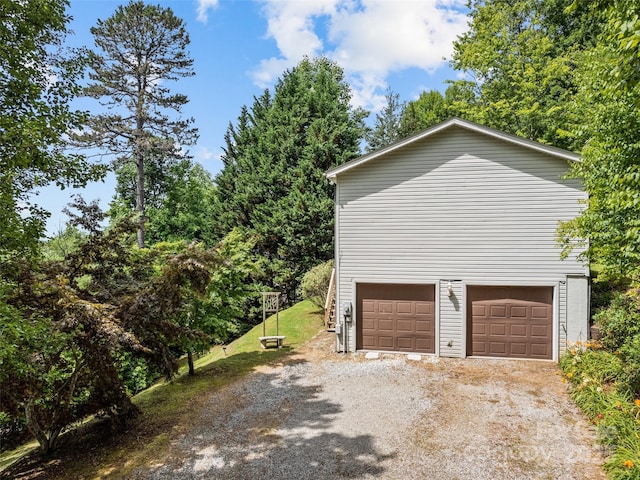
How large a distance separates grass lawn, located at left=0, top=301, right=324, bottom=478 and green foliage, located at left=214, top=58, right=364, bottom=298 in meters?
8.98

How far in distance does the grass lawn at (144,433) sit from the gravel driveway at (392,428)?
1.50 feet

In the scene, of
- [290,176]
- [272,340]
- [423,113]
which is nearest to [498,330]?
[272,340]

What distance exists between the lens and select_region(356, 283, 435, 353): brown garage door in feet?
38.1

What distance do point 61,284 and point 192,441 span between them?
3.86 meters

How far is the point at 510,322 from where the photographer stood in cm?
1109

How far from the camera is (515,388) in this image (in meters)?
9.00

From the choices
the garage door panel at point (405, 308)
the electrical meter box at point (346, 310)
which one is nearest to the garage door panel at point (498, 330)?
the garage door panel at point (405, 308)

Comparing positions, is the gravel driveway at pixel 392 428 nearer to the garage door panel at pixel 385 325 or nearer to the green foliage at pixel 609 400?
the green foliage at pixel 609 400

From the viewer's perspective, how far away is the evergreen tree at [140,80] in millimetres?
20047

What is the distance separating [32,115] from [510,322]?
12416mm

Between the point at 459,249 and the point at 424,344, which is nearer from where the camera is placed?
the point at 459,249

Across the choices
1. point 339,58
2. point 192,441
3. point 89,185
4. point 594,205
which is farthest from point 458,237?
point 339,58

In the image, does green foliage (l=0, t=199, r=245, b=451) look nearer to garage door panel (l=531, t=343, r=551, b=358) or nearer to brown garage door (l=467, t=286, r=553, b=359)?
brown garage door (l=467, t=286, r=553, b=359)

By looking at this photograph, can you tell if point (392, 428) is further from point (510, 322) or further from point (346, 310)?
point (510, 322)
